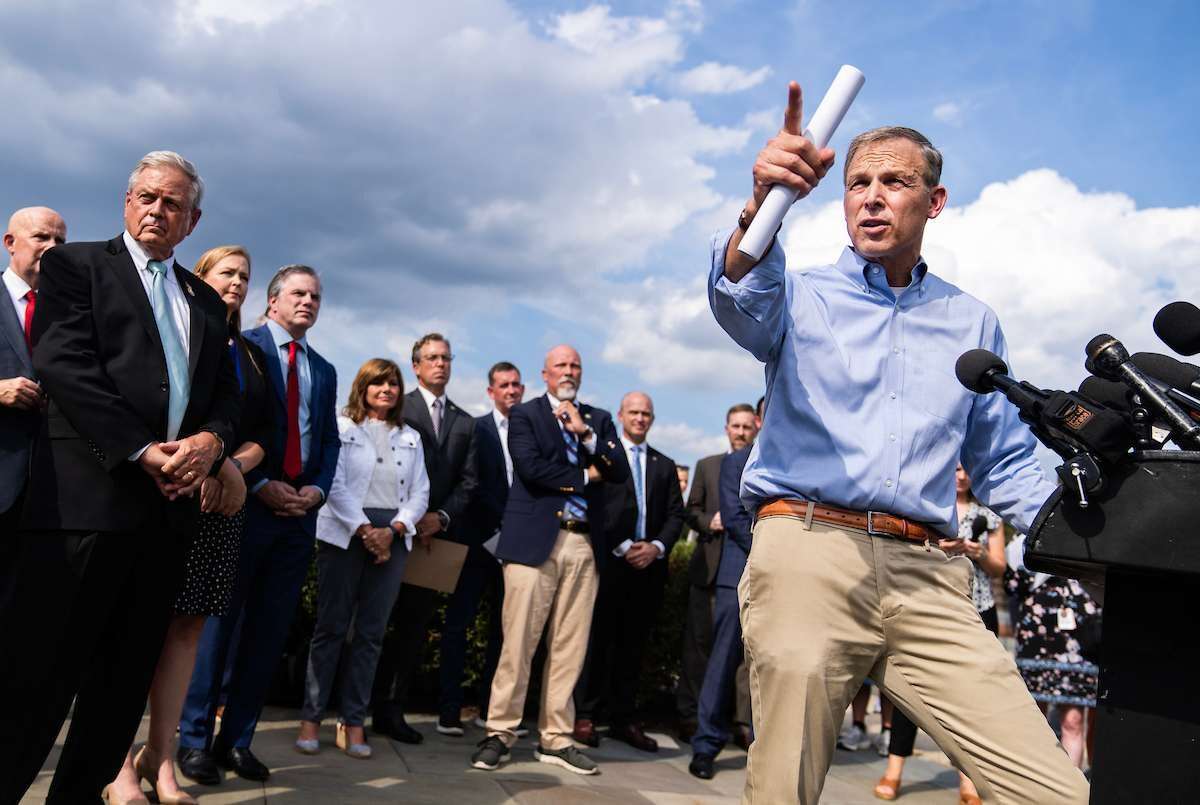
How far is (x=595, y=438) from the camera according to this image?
21.6 ft

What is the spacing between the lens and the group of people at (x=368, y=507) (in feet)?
8.31

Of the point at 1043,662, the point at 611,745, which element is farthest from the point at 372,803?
the point at 1043,662

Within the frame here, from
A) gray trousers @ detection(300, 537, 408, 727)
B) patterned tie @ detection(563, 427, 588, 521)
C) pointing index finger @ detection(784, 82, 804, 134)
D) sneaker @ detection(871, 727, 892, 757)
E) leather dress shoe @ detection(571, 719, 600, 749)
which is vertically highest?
pointing index finger @ detection(784, 82, 804, 134)

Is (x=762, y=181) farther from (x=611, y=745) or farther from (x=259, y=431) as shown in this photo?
(x=611, y=745)

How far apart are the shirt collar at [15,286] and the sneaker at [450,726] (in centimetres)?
387

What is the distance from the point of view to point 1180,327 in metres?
2.20

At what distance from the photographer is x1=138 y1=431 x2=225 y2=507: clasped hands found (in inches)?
130

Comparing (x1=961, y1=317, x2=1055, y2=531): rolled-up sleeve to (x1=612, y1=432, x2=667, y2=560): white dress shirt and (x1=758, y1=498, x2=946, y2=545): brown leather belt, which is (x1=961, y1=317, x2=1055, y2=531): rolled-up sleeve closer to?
(x1=758, y1=498, x2=946, y2=545): brown leather belt

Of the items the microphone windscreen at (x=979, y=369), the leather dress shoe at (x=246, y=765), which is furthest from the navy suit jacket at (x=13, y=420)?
the microphone windscreen at (x=979, y=369)

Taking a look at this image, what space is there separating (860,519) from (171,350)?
247cm

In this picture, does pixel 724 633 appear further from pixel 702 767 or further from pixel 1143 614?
pixel 1143 614

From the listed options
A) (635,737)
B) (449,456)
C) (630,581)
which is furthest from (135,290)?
(635,737)

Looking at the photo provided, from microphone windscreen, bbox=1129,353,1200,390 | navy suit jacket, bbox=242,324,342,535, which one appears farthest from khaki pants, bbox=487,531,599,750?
microphone windscreen, bbox=1129,353,1200,390

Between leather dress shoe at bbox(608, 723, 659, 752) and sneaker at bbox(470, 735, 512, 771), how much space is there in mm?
1582
